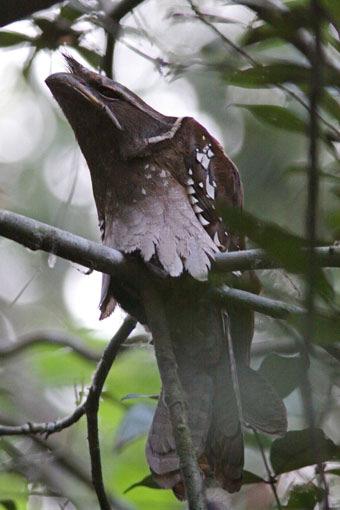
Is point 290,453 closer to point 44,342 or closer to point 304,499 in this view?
point 304,499

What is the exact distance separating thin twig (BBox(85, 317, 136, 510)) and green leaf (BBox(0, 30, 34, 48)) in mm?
930

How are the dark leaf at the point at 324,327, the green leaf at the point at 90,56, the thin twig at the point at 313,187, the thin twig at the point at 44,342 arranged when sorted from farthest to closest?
the thin twig at the point at 44,342 → the green leaf at the point at 90,56 → the dark leaf at the point at 324,327 → the thin twig at the point at 313,187

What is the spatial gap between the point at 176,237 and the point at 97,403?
1.80 feet

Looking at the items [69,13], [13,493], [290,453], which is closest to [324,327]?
[290,453]

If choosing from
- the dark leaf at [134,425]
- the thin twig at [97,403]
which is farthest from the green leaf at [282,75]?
the dark leaf at [134,425]

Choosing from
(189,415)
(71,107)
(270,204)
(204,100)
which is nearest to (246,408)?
(189,415)

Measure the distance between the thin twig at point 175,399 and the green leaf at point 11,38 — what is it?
0.88 meters

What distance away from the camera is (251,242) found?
4.68 feet

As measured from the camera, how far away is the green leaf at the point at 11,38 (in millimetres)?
2984

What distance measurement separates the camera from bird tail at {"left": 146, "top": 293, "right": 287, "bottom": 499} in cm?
276

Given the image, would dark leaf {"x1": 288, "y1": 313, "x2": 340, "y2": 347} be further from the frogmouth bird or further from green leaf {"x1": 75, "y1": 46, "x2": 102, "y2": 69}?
green leaf {"x1": 75, "y1": 46, "x2": 102, "y2": 69}

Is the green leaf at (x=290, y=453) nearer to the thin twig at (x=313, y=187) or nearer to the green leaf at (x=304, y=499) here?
the green leaf at (x=304, y=499)

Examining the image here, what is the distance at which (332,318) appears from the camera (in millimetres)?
1423

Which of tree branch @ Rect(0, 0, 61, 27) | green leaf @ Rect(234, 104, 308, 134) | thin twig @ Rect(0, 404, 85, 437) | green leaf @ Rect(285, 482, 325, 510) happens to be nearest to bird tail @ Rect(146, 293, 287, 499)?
thin twig @ Rect(0, 404, 85, 437)
